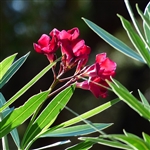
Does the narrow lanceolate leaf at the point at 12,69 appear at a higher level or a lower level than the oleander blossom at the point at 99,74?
higher

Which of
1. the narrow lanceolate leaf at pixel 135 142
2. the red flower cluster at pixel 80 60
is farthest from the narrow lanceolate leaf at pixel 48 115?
the narrow lanceolate leaf at pixel 135 142

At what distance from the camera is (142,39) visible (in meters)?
0.44

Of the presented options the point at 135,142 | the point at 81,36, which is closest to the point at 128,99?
the point at 135,142

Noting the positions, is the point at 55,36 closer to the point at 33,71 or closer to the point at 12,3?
the point at 33,71

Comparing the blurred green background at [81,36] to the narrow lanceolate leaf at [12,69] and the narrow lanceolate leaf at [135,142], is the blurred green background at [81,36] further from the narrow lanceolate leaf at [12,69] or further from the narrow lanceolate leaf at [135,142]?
the narrow lanceolate leaf at [135,142]

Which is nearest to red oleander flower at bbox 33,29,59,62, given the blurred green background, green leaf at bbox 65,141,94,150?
green leaf at bbox 65,141,94,150

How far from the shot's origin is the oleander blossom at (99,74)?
50 centimetres

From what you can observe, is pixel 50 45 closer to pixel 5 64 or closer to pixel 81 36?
pixel 5 64

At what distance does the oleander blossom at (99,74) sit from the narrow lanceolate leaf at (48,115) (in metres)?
0.03

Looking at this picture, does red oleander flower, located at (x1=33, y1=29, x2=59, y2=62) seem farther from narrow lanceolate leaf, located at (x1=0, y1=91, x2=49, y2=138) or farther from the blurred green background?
the blurred green background

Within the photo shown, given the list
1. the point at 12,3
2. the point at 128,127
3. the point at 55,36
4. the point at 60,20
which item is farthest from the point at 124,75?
the point at 55,36

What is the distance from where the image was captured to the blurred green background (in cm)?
275

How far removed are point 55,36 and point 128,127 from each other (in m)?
2.47

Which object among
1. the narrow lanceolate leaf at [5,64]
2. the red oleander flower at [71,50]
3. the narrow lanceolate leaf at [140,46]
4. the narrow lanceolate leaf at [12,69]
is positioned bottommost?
the narrow lanceolate leaf at [140,46]
